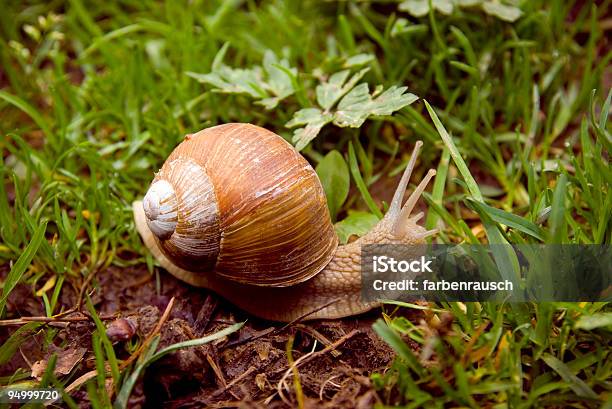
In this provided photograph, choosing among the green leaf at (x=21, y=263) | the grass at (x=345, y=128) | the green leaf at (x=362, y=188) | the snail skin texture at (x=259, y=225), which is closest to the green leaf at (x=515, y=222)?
the grass at (x=345, y=128)

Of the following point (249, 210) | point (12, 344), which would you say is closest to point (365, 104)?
point (249, 210)

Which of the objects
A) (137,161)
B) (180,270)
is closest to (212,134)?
(180,270)

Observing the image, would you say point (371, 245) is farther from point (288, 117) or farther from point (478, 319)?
point (288, 117)

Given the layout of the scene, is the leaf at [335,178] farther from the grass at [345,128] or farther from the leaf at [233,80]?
the leaf at [233,80]

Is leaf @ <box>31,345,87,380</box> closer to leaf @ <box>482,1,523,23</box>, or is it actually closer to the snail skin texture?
the snail skin texture

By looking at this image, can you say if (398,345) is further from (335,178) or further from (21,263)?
(21,263)

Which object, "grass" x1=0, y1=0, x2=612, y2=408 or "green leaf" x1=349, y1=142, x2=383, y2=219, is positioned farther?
"green leaf" x1=349, y1=142, x2=383, y2=219

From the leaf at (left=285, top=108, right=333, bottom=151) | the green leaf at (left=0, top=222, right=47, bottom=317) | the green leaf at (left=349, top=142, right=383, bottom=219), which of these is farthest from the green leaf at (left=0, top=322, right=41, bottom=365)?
the green leaf at (left=349, top=142, right=383, bottom=219)
